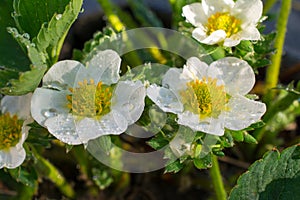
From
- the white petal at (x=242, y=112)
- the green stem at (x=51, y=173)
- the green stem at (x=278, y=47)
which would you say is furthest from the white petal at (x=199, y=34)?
the green stem at (x=51, y=173)

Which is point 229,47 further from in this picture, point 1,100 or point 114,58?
point 1,100

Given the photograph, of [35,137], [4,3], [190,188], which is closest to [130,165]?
[190,188]

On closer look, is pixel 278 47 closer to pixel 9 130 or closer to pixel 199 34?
pixel 199 34

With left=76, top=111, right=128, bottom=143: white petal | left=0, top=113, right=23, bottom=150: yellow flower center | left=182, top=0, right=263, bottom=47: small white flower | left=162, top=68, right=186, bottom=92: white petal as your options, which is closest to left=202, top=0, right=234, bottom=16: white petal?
left=182, top=0, right=263, bottom=47: small white flower

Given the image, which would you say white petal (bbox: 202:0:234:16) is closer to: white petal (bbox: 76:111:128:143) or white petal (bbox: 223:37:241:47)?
white petal (bbox: 223:37:241:47)

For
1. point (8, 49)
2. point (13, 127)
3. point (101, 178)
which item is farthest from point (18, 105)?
point (101, 178)
